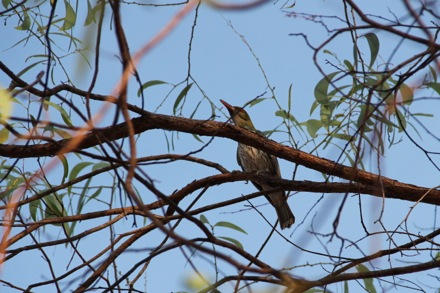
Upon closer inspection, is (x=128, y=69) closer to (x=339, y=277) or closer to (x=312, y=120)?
(x=339, y=277)

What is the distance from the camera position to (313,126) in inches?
121

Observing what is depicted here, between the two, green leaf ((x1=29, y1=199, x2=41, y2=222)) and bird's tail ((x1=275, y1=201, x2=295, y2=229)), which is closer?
green leaf ((x1=29, y1=199, x2=41, y2=222))

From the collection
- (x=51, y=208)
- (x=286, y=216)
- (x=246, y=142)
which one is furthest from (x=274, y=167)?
(x=246, y=142)

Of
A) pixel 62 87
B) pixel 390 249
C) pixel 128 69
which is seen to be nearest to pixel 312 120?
pixel 390 249

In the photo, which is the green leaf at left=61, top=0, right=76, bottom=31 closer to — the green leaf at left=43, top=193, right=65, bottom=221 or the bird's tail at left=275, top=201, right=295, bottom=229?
the green leaf at left=43, top=193, right=65, bottom=221

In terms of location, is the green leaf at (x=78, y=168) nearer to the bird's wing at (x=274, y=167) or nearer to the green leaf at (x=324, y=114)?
the green leaf at (x=324, y=114)

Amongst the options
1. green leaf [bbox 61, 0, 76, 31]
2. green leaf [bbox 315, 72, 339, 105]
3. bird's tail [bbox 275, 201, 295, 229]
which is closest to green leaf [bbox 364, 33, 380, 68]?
green leaf [bbox 315, 72, 339, 105]

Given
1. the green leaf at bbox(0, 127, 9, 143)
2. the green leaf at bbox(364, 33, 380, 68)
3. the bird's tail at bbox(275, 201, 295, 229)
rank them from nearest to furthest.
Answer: the green leaf at bbox(364, 33, 380, 68) → the green leaf at bbox(0, 127, 9, 143) → the bird's tail at bbox(275, 201, 295, 229)

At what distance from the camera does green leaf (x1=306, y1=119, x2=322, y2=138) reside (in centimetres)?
306

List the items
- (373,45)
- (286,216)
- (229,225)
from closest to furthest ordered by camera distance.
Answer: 1. (373,45)
2. (229,225)
3. (286,216)

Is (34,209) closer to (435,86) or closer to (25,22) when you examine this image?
(25,22)

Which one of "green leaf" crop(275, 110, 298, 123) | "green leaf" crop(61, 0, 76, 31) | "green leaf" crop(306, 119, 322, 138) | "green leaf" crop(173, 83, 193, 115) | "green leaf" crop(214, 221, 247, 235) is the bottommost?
"green leaf" crop(214, 221, 247, 235)

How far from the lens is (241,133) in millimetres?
2658

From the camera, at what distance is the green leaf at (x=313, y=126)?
3059 millimetres
